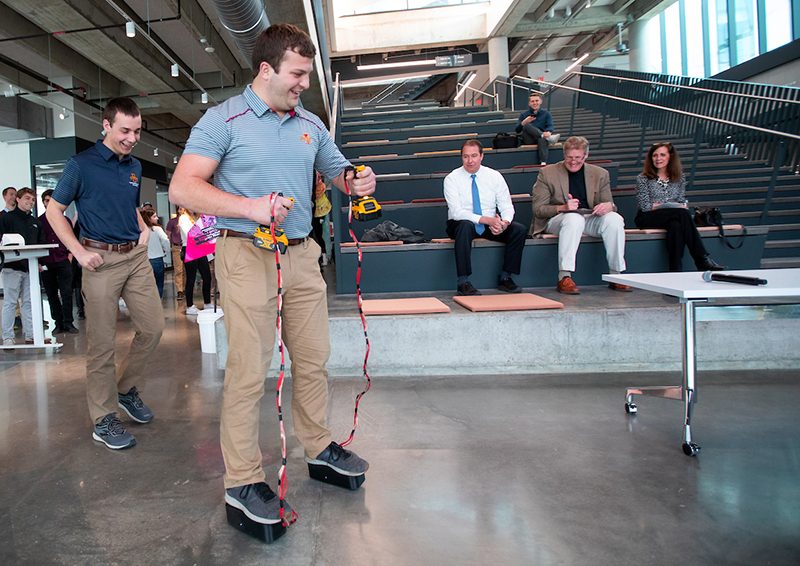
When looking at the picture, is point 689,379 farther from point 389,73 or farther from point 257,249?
point 389,73

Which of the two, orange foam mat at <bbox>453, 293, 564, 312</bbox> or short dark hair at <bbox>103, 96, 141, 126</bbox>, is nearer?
short dark hair at <bbox>103, 96, 141, 126</bbox>

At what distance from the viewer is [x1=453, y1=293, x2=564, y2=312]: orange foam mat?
2.83 m

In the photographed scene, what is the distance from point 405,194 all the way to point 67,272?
3.51 meters

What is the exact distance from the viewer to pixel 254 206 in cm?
129

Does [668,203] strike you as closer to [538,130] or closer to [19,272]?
[538,130]

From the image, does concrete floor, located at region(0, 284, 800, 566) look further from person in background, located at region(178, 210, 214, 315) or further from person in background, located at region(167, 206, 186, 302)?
person in background, located at region(167, 206, 186, 302)

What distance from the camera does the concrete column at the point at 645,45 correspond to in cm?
1227

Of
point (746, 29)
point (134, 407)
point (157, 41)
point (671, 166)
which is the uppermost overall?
point (746, 29)

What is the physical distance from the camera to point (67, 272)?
5039mm

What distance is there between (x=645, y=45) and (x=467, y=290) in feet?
39.6

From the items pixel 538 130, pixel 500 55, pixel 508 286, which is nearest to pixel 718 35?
pixel 500 55

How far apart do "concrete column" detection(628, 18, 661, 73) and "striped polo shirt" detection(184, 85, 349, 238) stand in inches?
524

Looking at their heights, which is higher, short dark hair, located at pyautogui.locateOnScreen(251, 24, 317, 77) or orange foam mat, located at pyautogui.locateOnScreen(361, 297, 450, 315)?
short dark hair, located at pyautogui.locateOnScreen(251, 24, 317, 77)

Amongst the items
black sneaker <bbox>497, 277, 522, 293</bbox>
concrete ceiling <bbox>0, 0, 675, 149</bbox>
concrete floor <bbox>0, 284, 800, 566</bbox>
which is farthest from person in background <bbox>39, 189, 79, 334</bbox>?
black sneaker <bbox>497, 277, 522, 293</bbox>
